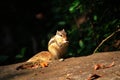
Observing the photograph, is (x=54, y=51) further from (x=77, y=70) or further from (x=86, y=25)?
(x=86, y=25)

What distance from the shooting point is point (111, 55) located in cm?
819

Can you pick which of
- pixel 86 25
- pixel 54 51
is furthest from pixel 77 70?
pixel 86 25

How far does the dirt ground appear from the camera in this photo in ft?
22.6

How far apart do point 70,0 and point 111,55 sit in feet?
9.01

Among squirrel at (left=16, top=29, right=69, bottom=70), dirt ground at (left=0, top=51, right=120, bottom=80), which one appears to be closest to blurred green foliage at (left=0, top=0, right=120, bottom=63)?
squirrel at (left=16, top=29, right=69, bottom=70)

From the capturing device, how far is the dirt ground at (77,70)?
6.89m

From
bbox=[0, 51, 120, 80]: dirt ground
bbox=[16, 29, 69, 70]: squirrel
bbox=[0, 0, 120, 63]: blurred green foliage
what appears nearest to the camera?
bbox=[0, 51, 120, 80]: dirt ground

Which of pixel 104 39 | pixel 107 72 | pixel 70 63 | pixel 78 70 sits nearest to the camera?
pixel 107 72

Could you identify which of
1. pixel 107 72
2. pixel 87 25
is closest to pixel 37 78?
pixel 107 72

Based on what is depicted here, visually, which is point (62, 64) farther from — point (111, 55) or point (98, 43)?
point (98, 43)

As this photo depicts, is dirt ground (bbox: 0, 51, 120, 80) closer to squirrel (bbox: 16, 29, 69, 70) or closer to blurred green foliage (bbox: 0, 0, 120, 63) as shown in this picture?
squirrel (bbox: 16, 29, 69, 70)

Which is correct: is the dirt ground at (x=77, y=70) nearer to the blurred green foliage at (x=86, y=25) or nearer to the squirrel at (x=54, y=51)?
the squirrel at (x=54, y=51)

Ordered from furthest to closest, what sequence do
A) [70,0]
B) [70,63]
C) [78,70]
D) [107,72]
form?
[70,0]
[70,63]
[78,70]
[107,72]

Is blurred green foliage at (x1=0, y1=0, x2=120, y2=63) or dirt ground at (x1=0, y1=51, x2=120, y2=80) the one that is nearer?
dirt ground at (x1=0, y1=51, x2=120, y2=80)
